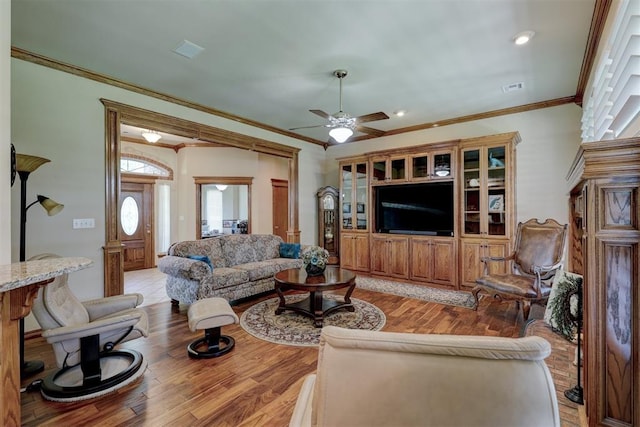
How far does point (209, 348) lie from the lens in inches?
107

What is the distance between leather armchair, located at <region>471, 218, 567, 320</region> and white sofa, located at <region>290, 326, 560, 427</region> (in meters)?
3.04

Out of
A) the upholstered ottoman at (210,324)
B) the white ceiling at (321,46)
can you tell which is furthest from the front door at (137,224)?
the upholstered ottoman at (210,324)

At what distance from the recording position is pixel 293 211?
6340 mm

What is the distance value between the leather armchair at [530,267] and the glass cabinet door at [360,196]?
2542 millimetres

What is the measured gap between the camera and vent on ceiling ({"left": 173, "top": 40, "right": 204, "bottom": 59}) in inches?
117

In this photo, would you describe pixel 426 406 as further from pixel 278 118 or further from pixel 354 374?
pixel 278 118

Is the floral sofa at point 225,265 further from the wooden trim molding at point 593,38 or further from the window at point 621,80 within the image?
the wooden trim molding at point 593,38

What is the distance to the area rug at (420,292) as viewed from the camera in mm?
4227

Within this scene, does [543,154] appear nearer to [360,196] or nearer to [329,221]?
[360,196]

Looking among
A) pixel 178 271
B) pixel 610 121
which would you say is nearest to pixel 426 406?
pixel 610 121

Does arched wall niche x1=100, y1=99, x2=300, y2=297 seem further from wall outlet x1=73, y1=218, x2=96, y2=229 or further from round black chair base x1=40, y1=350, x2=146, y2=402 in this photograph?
round black chair base x1=40, y1=350, x2=146, y2=402

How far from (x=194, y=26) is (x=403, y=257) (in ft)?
14.8

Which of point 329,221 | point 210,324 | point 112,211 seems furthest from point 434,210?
point 112,211

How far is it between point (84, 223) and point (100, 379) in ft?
6.85
